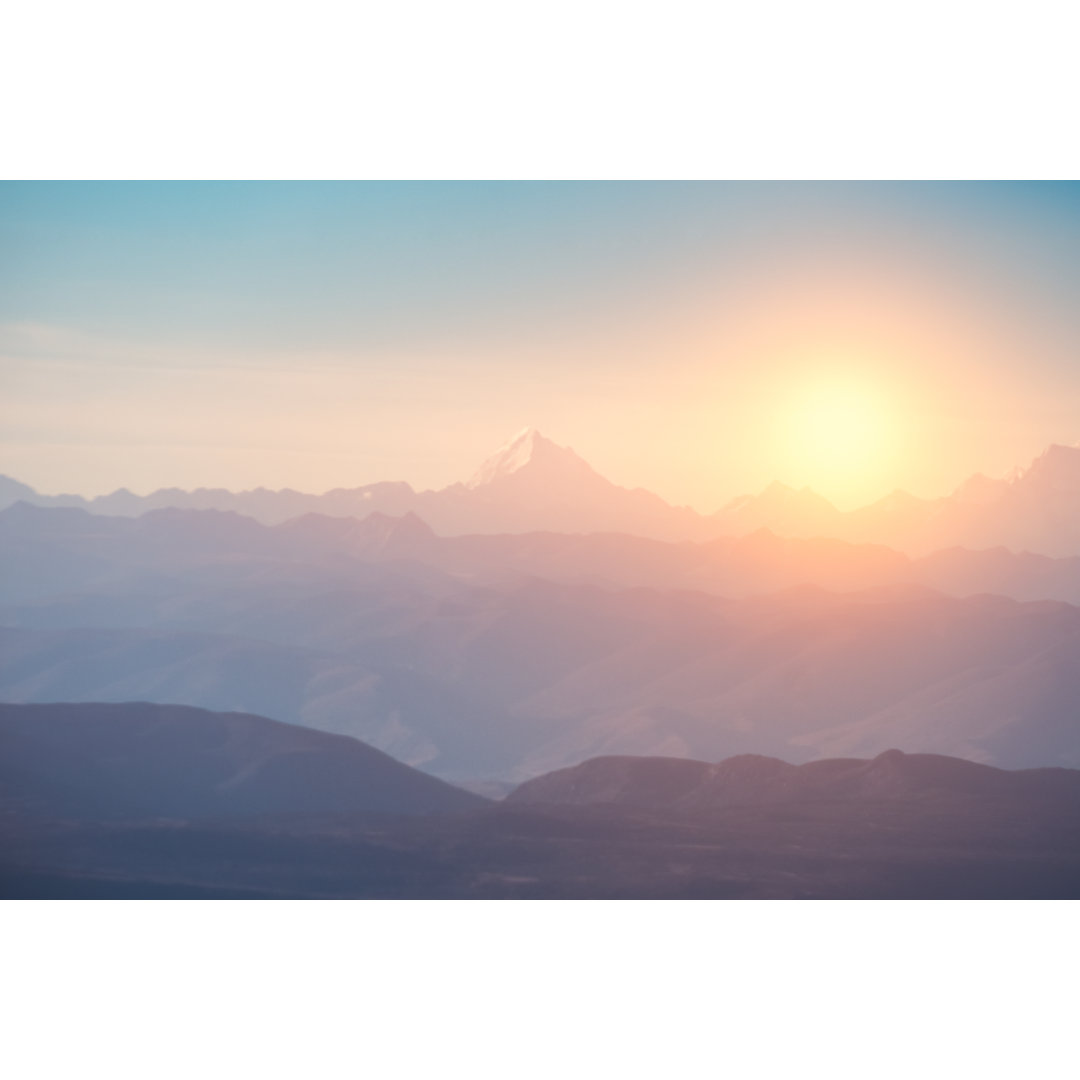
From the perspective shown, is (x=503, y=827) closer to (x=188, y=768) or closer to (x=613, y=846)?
(x=613, y=846)

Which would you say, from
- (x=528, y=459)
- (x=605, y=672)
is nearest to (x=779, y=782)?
(x=528, y=459)

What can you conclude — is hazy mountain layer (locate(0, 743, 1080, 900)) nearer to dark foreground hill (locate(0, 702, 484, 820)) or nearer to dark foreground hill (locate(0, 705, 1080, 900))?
dark foreground hill (locate(0, 705, 1080, 900))

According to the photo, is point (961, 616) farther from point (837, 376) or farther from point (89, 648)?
point (89, 648)

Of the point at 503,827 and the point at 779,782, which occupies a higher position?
the point at 779,782

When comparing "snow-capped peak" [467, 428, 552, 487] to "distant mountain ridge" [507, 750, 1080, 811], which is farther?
"snow-capped peak" [467, 428, 552, 487]

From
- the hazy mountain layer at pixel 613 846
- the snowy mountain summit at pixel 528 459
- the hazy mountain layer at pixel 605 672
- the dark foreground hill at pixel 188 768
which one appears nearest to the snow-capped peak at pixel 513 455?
the snowy mountain summit at pixel 528 459

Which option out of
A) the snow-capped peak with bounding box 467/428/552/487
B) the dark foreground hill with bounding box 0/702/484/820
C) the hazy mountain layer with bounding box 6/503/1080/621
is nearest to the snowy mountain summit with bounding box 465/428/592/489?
the snow-capped peak with bounding box 467/428/552/487
